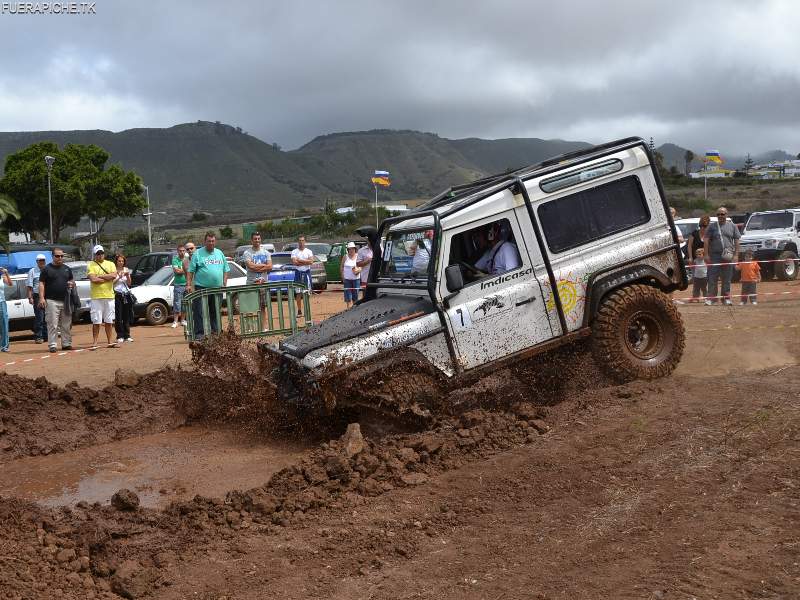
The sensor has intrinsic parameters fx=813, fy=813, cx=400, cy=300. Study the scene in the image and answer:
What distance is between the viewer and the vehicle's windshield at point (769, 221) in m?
21.6

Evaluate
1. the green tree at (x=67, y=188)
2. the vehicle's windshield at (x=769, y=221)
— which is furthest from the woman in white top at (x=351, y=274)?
the green tree at (x=67, y=188)

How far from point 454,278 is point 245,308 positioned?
5.15 metres

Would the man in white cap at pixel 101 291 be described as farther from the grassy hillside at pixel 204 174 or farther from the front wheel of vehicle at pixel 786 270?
the grassy hillside at pixel 204 174

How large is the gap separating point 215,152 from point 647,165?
193039mm

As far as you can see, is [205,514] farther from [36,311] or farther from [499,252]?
[36,311]

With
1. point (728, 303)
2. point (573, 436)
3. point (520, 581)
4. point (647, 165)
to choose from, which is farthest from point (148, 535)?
point (728, 303)

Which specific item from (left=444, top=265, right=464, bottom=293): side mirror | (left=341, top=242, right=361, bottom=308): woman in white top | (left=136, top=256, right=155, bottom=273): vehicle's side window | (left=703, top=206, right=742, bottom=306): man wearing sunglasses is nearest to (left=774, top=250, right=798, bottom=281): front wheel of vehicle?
(left=703, top=206, right=742, bottom=306): man wearing sunglasses

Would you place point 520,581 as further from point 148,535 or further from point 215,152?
point 215,152

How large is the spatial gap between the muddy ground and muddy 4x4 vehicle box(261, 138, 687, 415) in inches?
15.9

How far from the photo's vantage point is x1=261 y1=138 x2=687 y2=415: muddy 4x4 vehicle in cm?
704

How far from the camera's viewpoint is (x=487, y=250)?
307 inches

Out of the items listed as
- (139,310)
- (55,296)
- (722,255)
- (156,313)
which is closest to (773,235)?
(722,255)

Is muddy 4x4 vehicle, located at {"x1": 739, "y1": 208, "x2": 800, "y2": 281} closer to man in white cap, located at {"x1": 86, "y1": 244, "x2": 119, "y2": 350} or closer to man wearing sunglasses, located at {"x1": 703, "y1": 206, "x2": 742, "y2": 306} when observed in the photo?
man wearing sunglasses, located at {"x1": 703, "y1": 206, "x2": 742, "y2": 306}

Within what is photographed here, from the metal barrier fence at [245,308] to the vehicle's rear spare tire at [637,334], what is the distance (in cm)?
507
